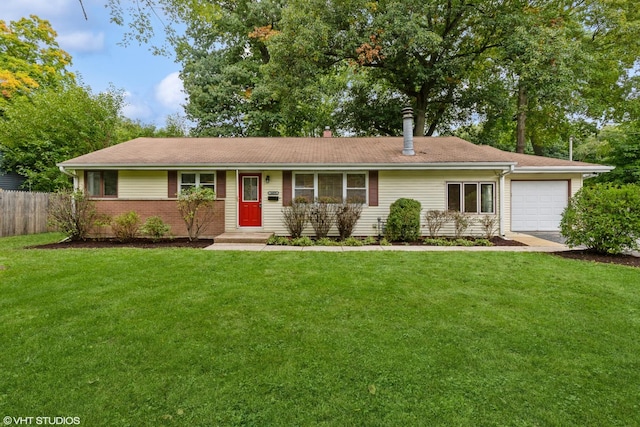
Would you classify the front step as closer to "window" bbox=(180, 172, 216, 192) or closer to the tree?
"window" bbox=(180, 172, 216, 192)

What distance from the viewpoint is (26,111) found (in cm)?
1499

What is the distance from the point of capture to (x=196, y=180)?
33.1 ft

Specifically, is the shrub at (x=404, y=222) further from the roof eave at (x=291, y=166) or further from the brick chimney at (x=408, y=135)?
the brick chimney at (x=408, y=135)

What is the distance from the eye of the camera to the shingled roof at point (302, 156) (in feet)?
31.4

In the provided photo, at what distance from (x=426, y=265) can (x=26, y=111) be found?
1917 centimetres

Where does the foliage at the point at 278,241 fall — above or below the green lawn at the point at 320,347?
above

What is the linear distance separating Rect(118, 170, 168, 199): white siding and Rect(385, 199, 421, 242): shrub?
23.2 ft

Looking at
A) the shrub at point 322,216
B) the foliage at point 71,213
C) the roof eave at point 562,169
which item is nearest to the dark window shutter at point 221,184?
the shrub at point 322,216

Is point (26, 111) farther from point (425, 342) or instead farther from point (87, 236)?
point (425, 342)

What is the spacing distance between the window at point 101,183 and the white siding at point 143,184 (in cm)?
Result: 23

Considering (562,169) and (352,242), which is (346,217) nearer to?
(352,242)

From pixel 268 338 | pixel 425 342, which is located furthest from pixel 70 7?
pixel 425 342

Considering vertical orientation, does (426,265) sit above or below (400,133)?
below

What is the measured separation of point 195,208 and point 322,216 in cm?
365
